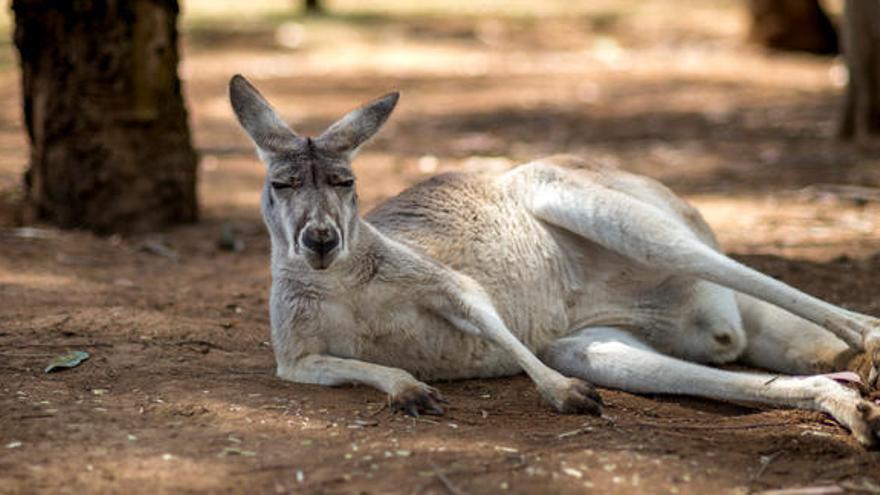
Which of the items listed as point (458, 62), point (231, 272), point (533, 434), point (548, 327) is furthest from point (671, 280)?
point (458, 62)

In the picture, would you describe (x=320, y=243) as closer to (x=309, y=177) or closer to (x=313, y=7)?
(x=309, y=177)

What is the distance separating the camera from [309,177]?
3932 mm

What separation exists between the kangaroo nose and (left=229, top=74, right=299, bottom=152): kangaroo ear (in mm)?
459

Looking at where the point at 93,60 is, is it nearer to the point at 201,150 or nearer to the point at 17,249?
the point at 17,249

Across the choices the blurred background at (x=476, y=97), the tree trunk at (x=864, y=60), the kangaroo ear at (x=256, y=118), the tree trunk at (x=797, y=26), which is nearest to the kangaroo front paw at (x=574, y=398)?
the kangaroo ear at (x=256, y=118)

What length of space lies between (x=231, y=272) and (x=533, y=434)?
2627 millimetres

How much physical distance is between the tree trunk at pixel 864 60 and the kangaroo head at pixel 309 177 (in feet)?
18.3

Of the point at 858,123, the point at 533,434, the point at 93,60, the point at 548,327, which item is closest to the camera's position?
the point at 533,434

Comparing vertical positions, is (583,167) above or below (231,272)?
above

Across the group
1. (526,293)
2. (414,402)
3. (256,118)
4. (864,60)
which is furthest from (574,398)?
(864,60)

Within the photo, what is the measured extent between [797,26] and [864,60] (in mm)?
4834

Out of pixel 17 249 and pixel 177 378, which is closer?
pixel 177 378

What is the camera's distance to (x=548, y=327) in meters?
4.48

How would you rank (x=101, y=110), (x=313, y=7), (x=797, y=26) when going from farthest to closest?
1. (x=313, y=7)
2. (x=797, y=26)
3. (x=101, y=110)
